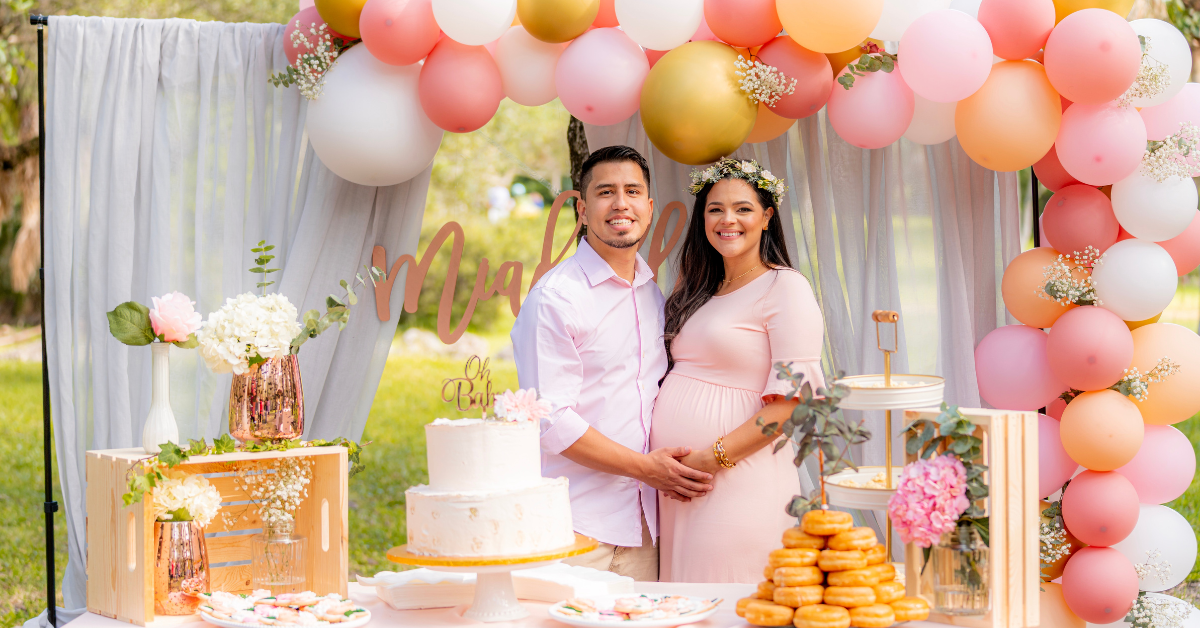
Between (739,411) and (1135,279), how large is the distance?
1.37m

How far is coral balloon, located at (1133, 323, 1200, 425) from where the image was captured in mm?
3404

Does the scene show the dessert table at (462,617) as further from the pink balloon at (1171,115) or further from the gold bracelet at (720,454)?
the pink balloon at (1171,115)

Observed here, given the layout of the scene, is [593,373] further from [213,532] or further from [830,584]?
[830,584]

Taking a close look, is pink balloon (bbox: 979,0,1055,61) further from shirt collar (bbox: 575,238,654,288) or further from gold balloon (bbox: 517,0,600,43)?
shirt collar (bbox: 575,238,654,288)

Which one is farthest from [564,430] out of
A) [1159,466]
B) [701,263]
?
[1159,466]

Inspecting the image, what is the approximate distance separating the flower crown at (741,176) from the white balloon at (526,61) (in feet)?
2.21

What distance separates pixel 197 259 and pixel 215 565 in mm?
1573

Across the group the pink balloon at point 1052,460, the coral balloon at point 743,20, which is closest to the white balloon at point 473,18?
the coral balloon at point 743,20

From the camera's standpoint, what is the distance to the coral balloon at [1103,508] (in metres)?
3.37

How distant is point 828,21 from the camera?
325 cm

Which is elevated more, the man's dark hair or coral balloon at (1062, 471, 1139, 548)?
the man's dark hair

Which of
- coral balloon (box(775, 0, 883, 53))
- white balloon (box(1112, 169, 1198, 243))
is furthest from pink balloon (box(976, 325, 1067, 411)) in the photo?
coral balloon (box(775, 0, 883, 53))

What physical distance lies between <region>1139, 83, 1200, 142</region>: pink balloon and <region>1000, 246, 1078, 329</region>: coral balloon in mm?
503

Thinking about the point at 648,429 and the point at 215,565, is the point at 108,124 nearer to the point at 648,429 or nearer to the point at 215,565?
the point at 215,565
